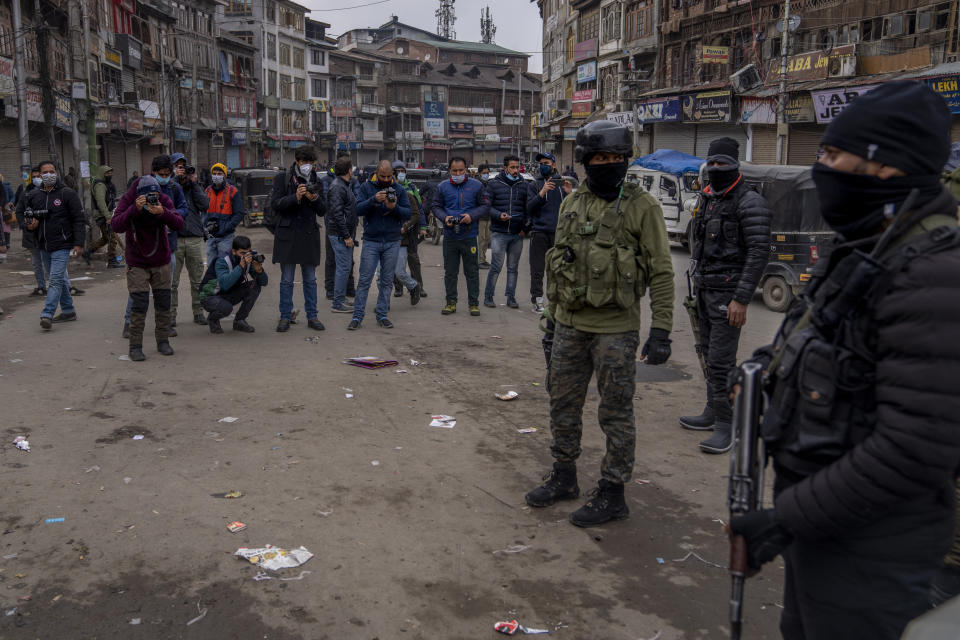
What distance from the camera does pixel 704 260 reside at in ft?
18.9

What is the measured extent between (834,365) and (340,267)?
9117 mm

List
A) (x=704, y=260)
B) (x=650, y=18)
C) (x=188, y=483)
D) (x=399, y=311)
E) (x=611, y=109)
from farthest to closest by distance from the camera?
(x=611, y=109), (x=650, y=18), (x=399, y=311), (x=704, y=260), (x=188, y=483)

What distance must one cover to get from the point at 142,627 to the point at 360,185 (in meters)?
7.19

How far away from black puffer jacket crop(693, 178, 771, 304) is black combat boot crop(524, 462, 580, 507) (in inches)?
69.2

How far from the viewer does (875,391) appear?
6.26 ft

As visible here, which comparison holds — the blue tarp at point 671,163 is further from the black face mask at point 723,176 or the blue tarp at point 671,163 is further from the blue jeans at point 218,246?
the black face mask at point 723,176

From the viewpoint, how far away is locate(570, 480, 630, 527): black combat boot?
429cm

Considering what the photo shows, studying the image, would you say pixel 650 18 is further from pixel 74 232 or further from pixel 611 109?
pixel 74 232

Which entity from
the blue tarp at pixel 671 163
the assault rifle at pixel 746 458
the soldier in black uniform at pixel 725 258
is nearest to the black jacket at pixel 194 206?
the soldier in black uniform at pixel 725 258

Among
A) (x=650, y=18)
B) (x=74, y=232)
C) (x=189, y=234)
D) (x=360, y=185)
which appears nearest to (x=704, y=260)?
(x=360, y=185)

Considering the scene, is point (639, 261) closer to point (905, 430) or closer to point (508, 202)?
point (905, 430)

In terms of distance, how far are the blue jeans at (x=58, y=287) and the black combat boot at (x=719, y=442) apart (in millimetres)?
7435

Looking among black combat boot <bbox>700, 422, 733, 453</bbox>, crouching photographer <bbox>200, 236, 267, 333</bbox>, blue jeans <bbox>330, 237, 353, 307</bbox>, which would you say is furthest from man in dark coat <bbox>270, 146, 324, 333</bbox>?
black combat boot <bbox>700, 422, 733, 453</bbox>

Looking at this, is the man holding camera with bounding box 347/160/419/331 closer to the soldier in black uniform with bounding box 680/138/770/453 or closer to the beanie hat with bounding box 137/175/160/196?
the beanie hat with bounding box 137/175/160/196
